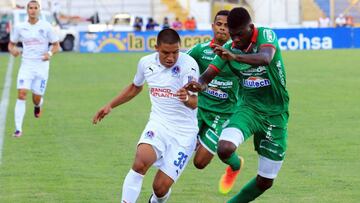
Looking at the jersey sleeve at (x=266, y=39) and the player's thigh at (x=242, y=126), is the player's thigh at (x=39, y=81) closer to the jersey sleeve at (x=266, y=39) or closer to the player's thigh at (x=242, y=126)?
the player's thigh at (x=242, y=126)

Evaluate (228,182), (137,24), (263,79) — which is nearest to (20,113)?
(228,182)

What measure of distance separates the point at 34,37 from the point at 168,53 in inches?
350

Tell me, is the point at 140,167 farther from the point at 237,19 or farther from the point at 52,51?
the point at 52,51

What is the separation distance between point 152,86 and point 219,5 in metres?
48.1

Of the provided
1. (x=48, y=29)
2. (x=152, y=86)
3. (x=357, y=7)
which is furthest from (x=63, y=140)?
(x=357, y=7)

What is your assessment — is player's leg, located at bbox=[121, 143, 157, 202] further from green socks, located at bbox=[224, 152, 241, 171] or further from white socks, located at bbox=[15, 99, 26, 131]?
white socks, located at bbox=[15, 99, 26, 131]

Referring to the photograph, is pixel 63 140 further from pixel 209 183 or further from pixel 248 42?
pixel 248 42

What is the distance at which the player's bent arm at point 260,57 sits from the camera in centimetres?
821

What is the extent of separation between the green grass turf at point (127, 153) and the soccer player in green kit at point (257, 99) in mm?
1393

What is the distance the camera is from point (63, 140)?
52.6ft

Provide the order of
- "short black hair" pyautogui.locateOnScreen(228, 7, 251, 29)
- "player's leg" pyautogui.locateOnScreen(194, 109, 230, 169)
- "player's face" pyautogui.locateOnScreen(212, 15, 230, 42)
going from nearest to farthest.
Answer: "short black hair" pyautogui.locateOnScreen(228, 7, 251, 29) → "player's face" pyautogui.locateOnScreen(212, 15, 230, 42) → "player's leg" pyautogui.locateOnScreen(194, 109, 230, 169)

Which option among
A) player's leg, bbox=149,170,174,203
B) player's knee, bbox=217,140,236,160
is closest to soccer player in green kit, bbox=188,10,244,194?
player's leg, bbox=149,170,174,203

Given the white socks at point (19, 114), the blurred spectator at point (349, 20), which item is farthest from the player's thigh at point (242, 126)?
the blurred spectator at point (349, 20)

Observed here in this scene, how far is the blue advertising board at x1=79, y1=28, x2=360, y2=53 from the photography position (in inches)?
1956
